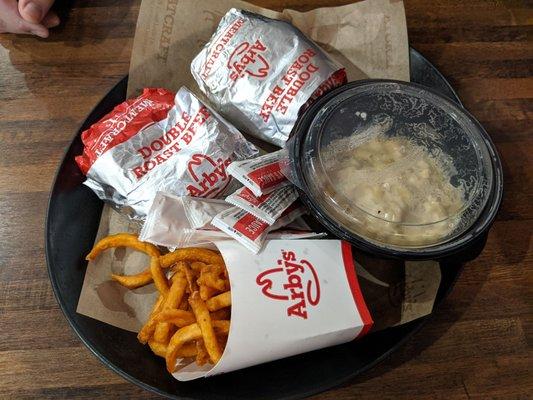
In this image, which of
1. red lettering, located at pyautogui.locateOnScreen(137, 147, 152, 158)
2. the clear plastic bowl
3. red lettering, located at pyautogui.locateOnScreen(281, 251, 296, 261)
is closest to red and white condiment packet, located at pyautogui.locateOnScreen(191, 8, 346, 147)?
the clear plastic bowl

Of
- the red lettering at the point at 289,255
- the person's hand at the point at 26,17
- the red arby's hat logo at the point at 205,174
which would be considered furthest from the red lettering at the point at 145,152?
the person's hand at the point at 26,17

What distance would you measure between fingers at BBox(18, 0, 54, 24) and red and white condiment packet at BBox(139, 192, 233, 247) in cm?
80

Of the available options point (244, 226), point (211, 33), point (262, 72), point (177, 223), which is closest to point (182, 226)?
point (177, 223)

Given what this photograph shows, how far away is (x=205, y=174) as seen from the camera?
1248 millimetres

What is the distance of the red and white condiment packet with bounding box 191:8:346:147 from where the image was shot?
1.31m

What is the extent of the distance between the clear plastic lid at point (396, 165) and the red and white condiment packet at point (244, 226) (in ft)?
0.43

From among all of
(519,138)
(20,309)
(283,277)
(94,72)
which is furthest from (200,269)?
(519,138)

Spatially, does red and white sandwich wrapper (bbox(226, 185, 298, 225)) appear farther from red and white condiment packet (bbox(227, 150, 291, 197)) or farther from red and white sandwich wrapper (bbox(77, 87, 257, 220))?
red and white sandwich wrapper (bbox(77, 87, 257, 220))

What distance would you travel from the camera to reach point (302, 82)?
4.28 ft

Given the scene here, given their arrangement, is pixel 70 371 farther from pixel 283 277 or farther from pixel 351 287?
pixel 351 287

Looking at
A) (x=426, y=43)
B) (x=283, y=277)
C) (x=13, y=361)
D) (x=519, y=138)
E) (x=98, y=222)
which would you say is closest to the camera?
(x=283, y=277)

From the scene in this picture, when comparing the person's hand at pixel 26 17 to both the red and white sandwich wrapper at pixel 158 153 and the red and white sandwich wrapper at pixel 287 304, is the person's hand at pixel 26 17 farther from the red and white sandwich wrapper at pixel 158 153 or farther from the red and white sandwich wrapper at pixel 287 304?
the red and white sandwich wrapper at pixel 287 304

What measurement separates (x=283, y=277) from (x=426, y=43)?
38.3 inches

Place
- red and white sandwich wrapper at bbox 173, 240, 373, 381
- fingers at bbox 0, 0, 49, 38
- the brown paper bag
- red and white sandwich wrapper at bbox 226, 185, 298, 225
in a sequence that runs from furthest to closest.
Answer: fingers at bbox 0, 0, 49, 38 → the brown paper bag → red and white sandwich wrapper at bbox 226, 185, 298, 225 → red and white sandwich wrapper at bbox 173, 240, 373, 381
